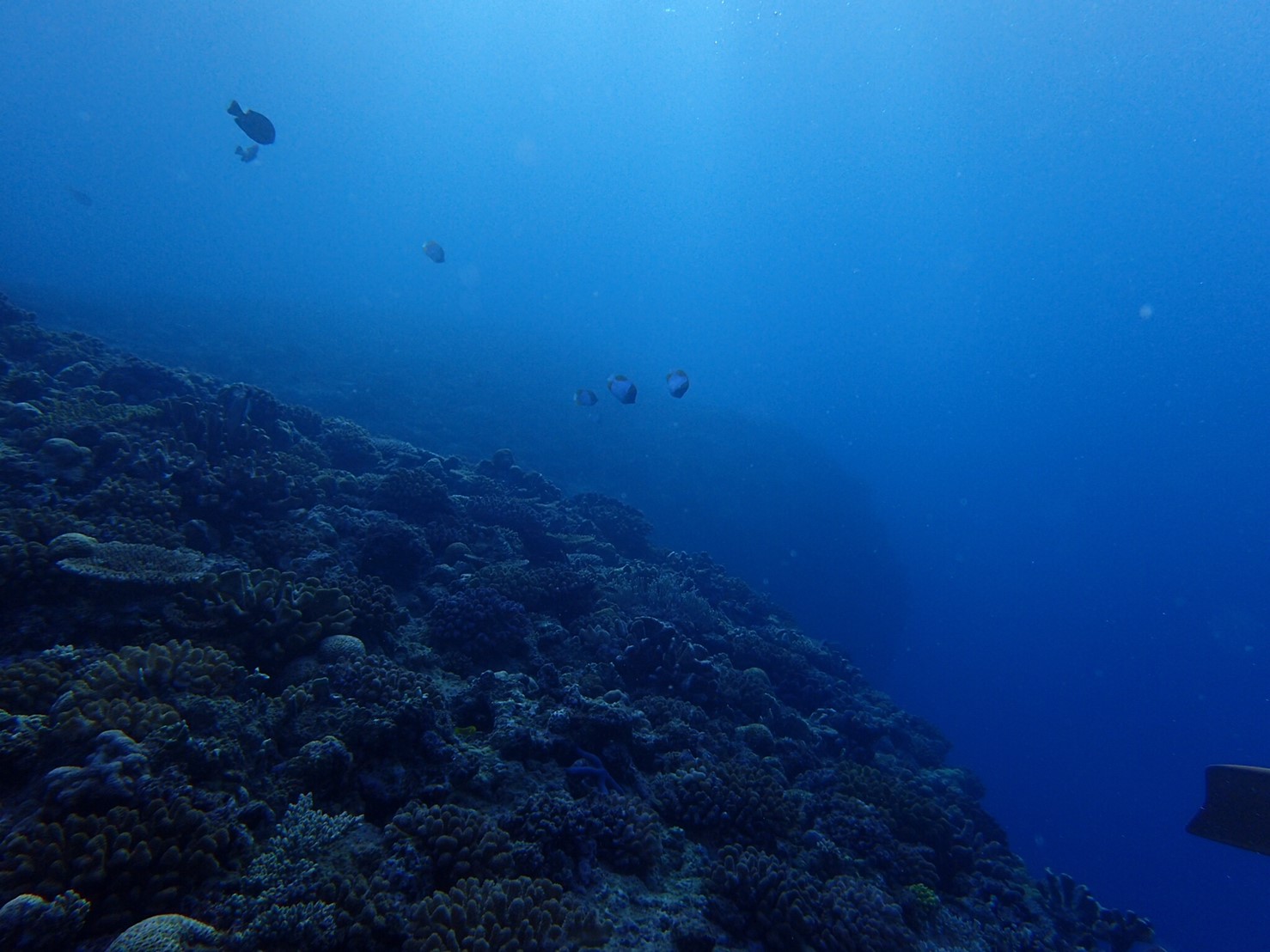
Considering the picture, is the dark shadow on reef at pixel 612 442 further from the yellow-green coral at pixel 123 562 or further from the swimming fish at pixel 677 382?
the yellow-green coral at pixel 123 562

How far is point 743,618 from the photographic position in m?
17.7

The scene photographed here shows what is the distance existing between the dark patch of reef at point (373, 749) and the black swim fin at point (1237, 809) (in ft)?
9.37

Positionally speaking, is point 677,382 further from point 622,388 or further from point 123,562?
point 123,562

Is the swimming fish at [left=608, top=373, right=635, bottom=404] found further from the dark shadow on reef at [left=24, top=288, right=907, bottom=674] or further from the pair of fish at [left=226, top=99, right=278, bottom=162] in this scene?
the dark shadow on reef at [left=24, top=288, right=907, bottom=674]

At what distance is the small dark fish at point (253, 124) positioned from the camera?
9.85m

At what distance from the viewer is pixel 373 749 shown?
5.18 m

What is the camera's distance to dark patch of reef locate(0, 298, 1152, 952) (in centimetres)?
362

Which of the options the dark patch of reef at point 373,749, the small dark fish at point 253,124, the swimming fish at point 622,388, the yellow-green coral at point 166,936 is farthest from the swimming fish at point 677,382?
the yellow-green coral at point 166,936

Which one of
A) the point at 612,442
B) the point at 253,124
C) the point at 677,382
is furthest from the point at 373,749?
the point at 612,442

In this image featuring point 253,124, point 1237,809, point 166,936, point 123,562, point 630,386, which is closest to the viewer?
point 166,936

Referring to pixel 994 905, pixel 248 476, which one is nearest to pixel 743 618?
pixel 994 905

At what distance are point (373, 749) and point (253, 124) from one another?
11.4 meters

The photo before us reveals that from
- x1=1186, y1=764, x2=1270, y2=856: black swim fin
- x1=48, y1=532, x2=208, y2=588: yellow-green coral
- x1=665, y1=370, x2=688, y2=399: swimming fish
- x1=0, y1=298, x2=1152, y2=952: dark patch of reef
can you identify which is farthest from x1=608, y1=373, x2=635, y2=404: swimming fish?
x1=1186, y1=764, x2=1270, y2=856: black swim fin

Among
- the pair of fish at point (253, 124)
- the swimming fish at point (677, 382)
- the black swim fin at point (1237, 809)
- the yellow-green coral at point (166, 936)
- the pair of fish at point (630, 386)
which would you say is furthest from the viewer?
the swimming fish at point (677, 382)
